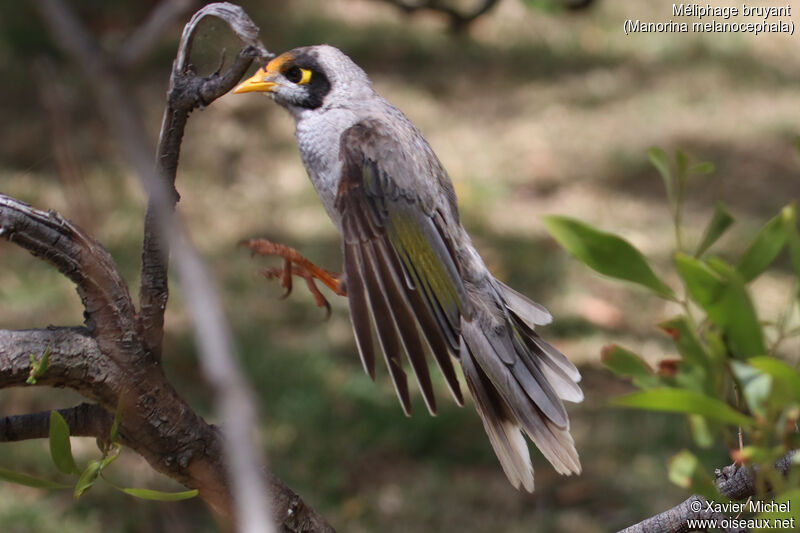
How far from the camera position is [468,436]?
153 inches

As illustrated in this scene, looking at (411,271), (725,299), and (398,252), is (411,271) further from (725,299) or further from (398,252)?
(725,299)

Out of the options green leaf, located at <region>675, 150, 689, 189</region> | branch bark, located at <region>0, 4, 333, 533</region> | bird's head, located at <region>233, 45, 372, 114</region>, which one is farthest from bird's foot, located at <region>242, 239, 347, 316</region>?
green leaf, located at <region>675, 150, 689, 189</region>

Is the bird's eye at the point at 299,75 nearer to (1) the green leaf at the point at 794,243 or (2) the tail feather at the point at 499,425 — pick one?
(2) the tail feather at the point at 499,425

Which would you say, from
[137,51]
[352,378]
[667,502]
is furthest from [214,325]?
[352,378]

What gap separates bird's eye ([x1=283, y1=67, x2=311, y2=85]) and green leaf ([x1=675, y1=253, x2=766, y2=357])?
4.42ft

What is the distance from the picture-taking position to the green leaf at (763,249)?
0.97 metres

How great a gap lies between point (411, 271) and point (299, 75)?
0.55 m

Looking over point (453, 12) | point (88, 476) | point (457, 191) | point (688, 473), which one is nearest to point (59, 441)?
point (88, 476)

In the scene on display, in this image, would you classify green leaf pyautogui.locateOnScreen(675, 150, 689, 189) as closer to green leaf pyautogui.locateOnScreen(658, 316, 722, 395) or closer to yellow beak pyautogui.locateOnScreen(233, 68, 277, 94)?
green leaf pyautogui.locateOnScreen(658, 316, 722, 395)

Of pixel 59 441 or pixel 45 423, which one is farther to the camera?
pixel 45 423

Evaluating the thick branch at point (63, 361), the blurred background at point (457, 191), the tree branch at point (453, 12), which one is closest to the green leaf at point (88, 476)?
the thick branch at point (63, 361)

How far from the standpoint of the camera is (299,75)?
81.5 inches

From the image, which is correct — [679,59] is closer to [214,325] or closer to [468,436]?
[468,436]

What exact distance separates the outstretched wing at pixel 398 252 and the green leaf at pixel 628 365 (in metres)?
0.63
